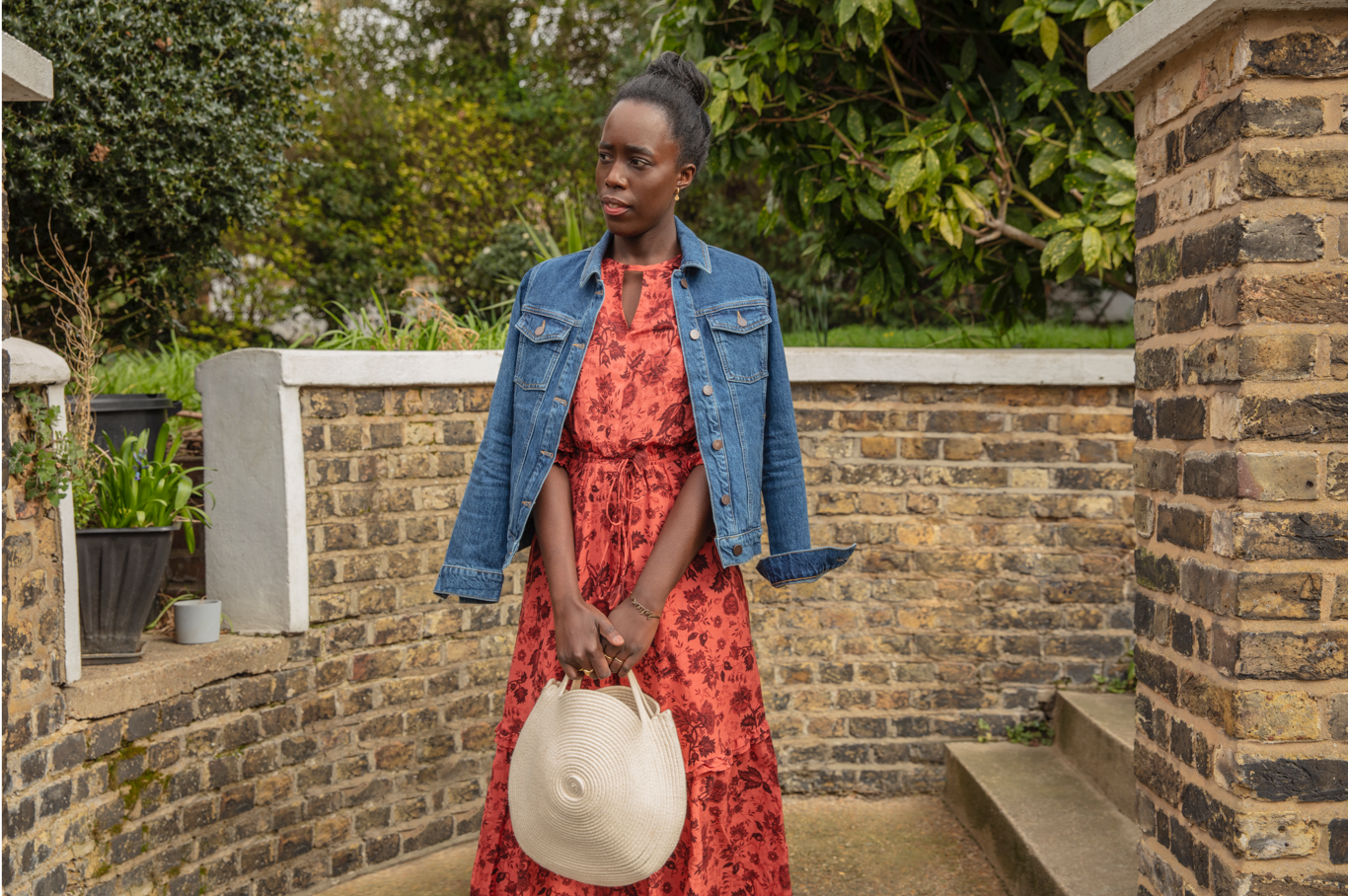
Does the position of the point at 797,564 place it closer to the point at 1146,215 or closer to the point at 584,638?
the point at 584,638

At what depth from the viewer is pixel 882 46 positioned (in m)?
4.78

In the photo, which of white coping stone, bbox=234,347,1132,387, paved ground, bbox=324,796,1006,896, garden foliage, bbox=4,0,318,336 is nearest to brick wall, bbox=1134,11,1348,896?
paved ground, bbox=324,796,1006,896

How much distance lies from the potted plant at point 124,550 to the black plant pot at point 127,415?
0.64 m

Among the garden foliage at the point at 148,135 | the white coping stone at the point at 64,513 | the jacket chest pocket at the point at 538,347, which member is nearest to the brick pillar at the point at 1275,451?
the jacket chest pocket at the point at 538,347

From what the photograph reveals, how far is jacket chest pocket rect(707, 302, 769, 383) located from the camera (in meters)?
2.29

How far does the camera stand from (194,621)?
139 inches

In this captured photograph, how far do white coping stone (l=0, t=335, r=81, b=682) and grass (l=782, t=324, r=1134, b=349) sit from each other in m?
3.14

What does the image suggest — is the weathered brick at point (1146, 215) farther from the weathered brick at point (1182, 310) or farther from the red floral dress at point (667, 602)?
the red floral dress at point (667, 602)

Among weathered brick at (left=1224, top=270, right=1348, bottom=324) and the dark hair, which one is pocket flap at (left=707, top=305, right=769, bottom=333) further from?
weathered brick at (left=1224, top=270, right=1348, bottom=324)

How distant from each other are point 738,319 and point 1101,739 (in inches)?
95.8

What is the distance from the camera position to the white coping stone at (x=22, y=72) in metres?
2.08

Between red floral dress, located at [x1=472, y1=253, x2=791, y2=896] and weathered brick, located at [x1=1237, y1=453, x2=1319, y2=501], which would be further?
red floral dress, located at [x1=472, y1=253, x2=791, y2=896]

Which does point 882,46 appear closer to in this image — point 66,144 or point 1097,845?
point 1097,845

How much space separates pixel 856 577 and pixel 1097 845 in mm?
1397
